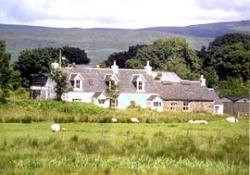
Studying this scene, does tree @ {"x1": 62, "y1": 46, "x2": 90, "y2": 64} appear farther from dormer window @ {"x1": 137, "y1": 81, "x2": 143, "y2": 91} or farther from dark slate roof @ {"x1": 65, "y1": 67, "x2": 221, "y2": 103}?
dormer window @ {"x1": 137, "y1": 81, "x2": 143, "y2": 91}

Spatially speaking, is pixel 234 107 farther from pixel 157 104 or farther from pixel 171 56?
pixel 171 56

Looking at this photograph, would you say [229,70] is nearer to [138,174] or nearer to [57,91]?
[57,91]

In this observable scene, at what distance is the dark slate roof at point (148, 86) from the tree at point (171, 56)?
4055cm

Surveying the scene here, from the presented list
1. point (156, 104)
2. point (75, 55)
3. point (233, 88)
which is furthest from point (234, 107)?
point (75, 55)

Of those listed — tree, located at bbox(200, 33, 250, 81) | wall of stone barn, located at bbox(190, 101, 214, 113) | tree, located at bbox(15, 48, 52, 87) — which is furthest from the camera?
tree, located at bbox(200, 33, 250, 81)

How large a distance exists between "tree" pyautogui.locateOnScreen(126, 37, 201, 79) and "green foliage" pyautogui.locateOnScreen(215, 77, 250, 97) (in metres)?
16.2

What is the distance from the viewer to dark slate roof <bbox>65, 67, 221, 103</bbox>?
7225 cm

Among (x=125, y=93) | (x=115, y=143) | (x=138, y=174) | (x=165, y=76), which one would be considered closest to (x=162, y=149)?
(x=115, y=143)

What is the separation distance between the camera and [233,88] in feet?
318

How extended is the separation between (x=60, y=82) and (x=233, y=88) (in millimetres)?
40649

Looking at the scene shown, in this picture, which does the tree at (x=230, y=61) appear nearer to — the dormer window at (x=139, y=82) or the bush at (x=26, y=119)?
the dormer window at (x=139, y=82)

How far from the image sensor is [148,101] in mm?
73562

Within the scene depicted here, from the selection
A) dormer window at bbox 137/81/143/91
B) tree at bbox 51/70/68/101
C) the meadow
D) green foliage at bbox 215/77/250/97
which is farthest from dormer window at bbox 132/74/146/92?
the meadow

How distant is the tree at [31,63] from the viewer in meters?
87.1
